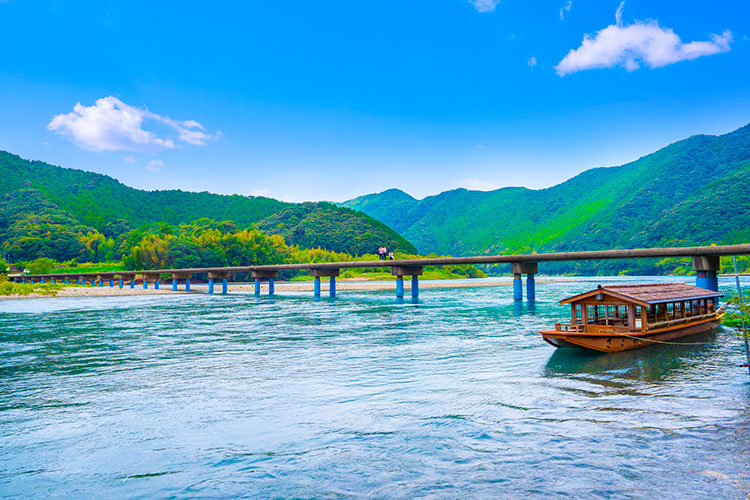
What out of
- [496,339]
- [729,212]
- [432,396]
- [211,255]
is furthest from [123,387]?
[729,212]

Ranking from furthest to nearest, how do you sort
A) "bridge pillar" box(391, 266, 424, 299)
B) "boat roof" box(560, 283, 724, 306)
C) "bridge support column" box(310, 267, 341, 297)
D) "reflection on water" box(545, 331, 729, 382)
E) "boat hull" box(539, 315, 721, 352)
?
"bridge support column" box(310, 267, 341, 297) → "bridge pillar" box(391, 266, 424, 299) → "boat roof" box(560, 283, 724, 306) → "boat hull" box(539, 315, 721, 352) → "reflection on water" box(545, 331, 729, 382)

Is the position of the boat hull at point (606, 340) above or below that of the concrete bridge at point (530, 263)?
below

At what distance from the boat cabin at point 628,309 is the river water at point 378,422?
72.6 inches

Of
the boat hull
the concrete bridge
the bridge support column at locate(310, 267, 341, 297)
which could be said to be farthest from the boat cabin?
the bridge support column at locate(310, 267, 341, 297)

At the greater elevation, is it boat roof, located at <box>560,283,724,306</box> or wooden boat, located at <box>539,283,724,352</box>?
boat roof, located at <box>560,283,724,306</box>

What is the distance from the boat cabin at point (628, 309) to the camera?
3288cm

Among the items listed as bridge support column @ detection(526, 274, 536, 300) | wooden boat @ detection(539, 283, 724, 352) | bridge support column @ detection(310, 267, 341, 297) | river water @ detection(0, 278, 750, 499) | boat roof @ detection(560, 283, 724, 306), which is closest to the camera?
river water @ detection(0, 278, 750, 499)

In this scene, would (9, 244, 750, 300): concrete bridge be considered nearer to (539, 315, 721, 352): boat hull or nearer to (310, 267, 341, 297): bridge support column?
(310, 267, 341, 297): bridge support column

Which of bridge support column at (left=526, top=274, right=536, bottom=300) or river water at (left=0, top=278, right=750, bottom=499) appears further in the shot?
bridge support column at (left=526, top=274, right=536, bottom=300)

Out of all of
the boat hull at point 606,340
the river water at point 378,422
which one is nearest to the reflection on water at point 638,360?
the river water at point 378,422

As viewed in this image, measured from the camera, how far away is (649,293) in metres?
34.9

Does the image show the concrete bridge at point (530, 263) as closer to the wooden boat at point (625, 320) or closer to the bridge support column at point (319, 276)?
the bridge support column at point (319, 276)

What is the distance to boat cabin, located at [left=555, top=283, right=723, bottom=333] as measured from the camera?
108 ft

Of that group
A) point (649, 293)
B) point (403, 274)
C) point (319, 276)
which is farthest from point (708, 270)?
point (319, 276)
